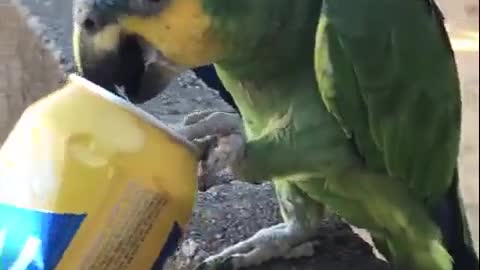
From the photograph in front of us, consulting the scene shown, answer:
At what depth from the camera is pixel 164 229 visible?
78 cm

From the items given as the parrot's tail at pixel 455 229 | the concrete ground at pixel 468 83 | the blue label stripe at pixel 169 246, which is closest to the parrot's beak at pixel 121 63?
the blue label stripe at pixel 169 246

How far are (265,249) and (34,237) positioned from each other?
34 centimetres

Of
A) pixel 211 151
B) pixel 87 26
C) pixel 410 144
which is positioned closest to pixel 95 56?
pixel 87 26

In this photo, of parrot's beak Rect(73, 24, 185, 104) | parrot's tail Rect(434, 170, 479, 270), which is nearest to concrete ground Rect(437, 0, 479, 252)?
parrot's tail Rect(434, 170, 479, 270)

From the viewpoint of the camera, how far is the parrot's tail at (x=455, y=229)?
0.97 m

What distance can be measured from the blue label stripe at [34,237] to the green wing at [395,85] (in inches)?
10.2

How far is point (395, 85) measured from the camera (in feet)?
2.89

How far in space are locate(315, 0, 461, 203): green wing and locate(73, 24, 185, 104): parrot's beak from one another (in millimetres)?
137

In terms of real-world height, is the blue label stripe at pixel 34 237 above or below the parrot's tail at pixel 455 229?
above

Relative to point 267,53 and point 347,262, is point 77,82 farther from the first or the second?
point 347,262

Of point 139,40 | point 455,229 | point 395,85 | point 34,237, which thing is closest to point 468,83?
point 455,229

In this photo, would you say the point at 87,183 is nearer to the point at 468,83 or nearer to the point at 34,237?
the point at 34,237

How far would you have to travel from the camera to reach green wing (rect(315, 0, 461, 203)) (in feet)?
2.75

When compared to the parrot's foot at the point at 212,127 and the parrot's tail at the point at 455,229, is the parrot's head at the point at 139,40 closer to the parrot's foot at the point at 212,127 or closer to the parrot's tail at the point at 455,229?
the parrot's foot at the point at 212,127
